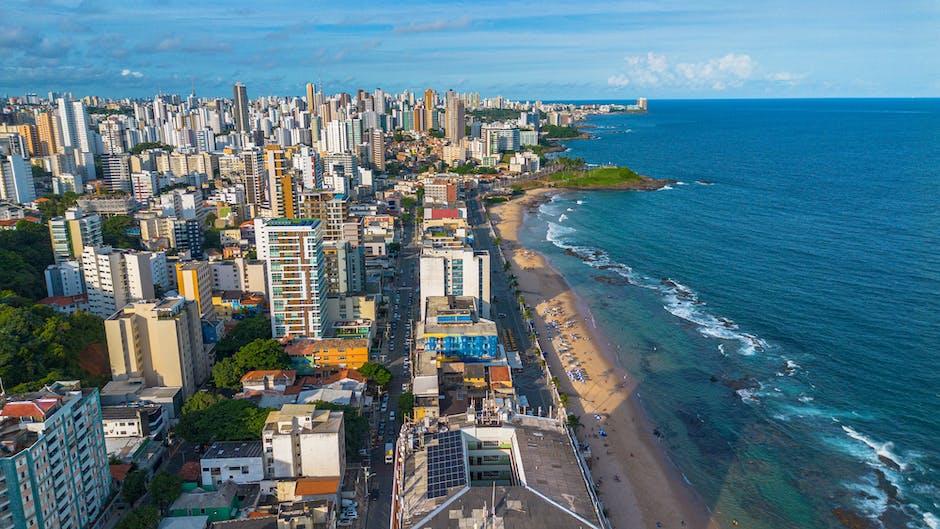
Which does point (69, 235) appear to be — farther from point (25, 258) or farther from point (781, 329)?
point (781, 329)

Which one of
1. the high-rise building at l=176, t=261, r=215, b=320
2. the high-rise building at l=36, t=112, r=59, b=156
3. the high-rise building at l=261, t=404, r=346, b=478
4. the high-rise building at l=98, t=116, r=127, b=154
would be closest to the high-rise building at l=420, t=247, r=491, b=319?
the high-rise building at l=176, t=261, r=215, b=320

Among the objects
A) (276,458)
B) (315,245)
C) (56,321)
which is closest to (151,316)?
(56,321)

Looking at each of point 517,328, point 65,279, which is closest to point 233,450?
point 517,328

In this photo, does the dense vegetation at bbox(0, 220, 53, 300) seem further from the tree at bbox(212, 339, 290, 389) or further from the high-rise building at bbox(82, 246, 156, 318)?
the tree at bbox(212, 339, 290, 389)

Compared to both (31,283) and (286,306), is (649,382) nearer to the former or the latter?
(286,306)

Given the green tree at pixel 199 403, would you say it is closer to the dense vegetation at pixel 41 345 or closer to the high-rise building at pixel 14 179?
the dense vegetation at pixel 41 345

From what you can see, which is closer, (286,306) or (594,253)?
(286,306)
